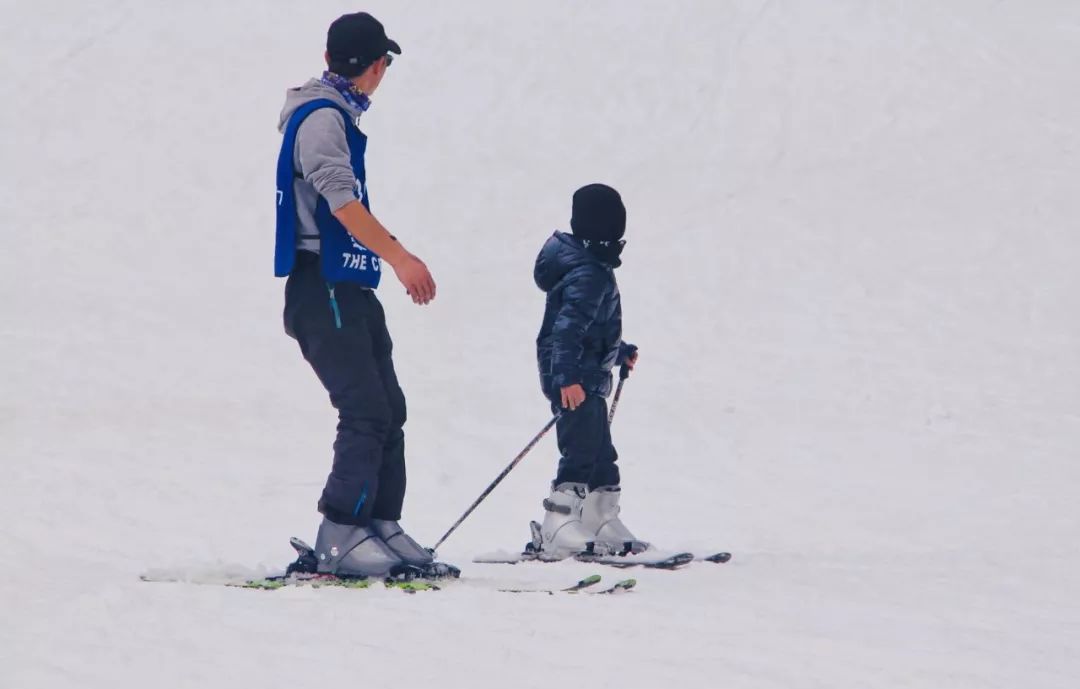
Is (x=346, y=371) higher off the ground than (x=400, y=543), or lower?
higher

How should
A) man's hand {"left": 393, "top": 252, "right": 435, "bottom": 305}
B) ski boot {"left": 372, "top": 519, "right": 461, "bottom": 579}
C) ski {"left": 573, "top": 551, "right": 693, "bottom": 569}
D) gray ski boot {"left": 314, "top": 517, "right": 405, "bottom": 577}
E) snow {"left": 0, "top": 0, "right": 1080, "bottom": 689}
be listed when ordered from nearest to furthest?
snow {"left": 0, "top": 0, "right": 1080, "bottom": 689}
man's hand {"left": 393, "top": 252, "right": 435, "bottom": 305}
gray ski boot {"left": 314, "top": 517, "right": 405, "bottom": 577}
ski boot {"left": 372, "top": 519, "right": 461, "bottom": 579}
ski {"left": 573, "top": 551, "right": 693, "bottom": 569}

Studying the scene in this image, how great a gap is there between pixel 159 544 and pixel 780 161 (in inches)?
518

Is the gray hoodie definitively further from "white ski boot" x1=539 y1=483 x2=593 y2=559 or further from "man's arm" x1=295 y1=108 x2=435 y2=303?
"white ski boot" x1=539 y1=483 x2=593 y2=559

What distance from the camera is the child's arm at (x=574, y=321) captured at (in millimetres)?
7152

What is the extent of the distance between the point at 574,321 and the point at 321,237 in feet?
6.33

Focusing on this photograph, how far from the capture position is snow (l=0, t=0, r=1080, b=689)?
5074 millimetres

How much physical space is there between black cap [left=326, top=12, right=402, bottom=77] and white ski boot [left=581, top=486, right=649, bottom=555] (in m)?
2.77

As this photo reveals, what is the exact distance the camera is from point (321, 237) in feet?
18.5

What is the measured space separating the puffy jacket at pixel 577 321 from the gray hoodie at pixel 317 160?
1856mm

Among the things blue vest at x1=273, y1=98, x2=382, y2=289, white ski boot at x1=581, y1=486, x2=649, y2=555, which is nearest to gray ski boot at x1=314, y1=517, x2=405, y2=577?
blue vest at x1=273, y1=98, x2=382, y2=289

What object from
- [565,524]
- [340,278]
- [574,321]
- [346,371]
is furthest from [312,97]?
[565,524]

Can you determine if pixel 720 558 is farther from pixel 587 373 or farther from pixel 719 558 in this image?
pixel 587 373

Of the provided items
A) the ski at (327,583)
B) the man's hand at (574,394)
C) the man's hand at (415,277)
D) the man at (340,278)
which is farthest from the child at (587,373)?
the man's hand at (415,277)

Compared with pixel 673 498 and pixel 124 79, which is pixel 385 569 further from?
pixel 124 79
